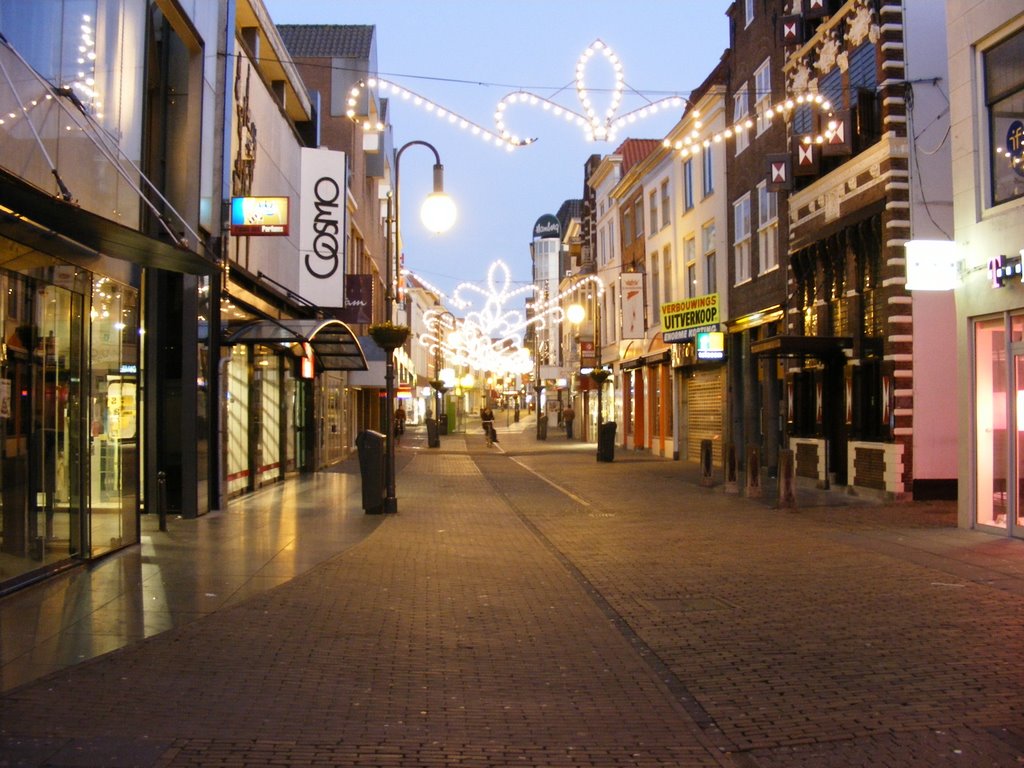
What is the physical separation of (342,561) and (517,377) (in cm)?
12561

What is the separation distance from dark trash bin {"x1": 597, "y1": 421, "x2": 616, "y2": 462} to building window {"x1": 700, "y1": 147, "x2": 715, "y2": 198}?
23.7ft

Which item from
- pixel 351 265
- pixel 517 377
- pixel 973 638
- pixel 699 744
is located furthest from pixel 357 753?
pixel 517 377

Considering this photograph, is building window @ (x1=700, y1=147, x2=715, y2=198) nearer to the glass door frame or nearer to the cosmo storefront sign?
the cosmo storefront sign

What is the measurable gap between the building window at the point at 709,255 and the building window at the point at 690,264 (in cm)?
82

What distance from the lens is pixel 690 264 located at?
3253cm

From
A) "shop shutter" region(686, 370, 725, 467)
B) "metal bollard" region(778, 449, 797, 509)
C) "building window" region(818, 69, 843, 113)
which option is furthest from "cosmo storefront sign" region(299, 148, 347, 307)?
"metal bollard" region(778, 449, 797, 509)

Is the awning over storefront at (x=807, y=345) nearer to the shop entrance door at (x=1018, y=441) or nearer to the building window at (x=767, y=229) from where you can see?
the building window at (x=767, y=229)

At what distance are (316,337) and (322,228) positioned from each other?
3886mm

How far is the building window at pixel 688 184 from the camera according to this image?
106 ft

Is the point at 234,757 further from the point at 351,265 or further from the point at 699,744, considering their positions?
the point at 351,265

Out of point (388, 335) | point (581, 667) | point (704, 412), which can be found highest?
point (388, 335)

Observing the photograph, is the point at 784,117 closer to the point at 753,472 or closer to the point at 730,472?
the point at 730,472

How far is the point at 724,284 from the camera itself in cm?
2873

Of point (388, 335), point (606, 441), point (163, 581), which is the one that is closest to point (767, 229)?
point (606, 441)
